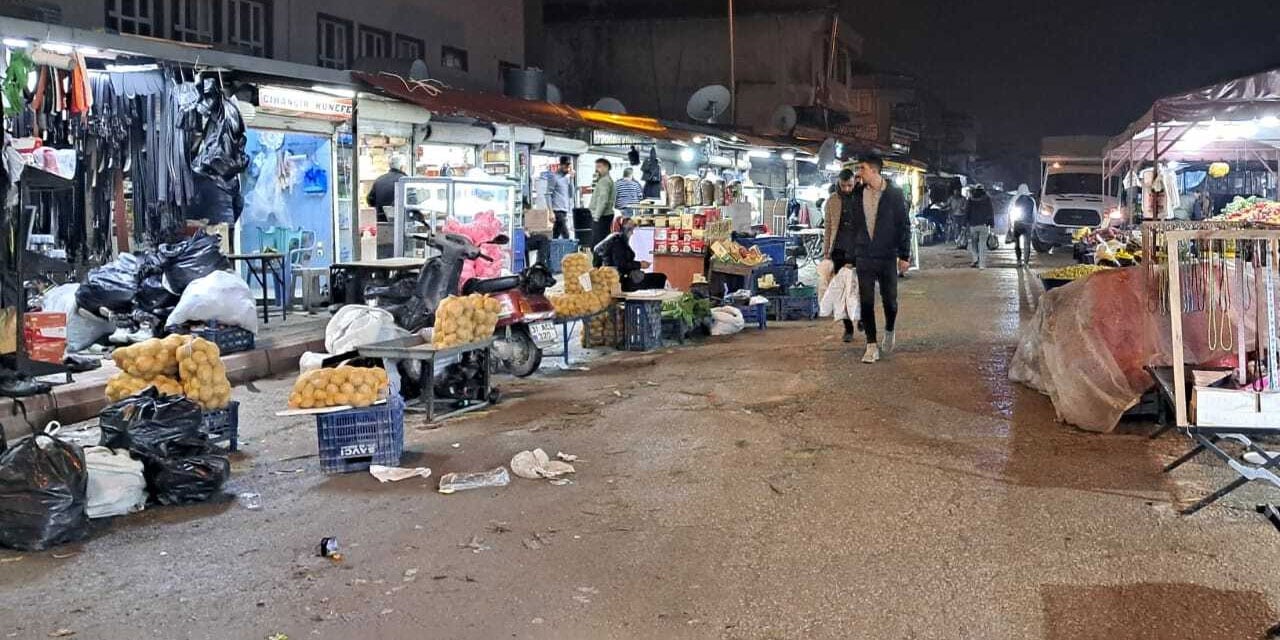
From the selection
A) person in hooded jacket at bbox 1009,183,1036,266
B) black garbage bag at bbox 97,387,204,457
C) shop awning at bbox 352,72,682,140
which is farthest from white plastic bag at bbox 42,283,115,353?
person in hooded jacket at bbox 1009,183,1036,266

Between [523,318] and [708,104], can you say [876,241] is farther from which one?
[708,104]

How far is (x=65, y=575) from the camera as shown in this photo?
5461 mm

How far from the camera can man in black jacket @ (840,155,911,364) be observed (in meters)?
11.7

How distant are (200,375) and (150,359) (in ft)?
1.23

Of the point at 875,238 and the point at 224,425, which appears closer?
the point at 224,425

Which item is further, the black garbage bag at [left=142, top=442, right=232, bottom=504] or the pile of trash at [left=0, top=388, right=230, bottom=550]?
the black garbage bag at [left=142, top=442, right=232, bottom=504]

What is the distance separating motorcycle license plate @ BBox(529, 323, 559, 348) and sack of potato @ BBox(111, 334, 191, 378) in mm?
3980

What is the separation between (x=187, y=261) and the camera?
11992 mm

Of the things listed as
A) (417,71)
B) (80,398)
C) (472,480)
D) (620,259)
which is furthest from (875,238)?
(417,71)

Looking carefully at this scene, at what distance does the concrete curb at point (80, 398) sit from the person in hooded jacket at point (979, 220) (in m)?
20.1

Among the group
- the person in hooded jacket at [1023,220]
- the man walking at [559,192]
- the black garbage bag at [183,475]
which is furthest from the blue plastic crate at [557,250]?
the black garbage bag at [183,475]

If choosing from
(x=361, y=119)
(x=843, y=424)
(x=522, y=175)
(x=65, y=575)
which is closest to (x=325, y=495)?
(x=65, y=575)

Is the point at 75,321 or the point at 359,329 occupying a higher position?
the point at 75,321

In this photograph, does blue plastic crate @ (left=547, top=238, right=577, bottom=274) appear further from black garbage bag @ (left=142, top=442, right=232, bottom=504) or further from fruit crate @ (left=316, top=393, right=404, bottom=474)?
black garbage bag @ (left=142, top=442, right=232, bottom=504)
